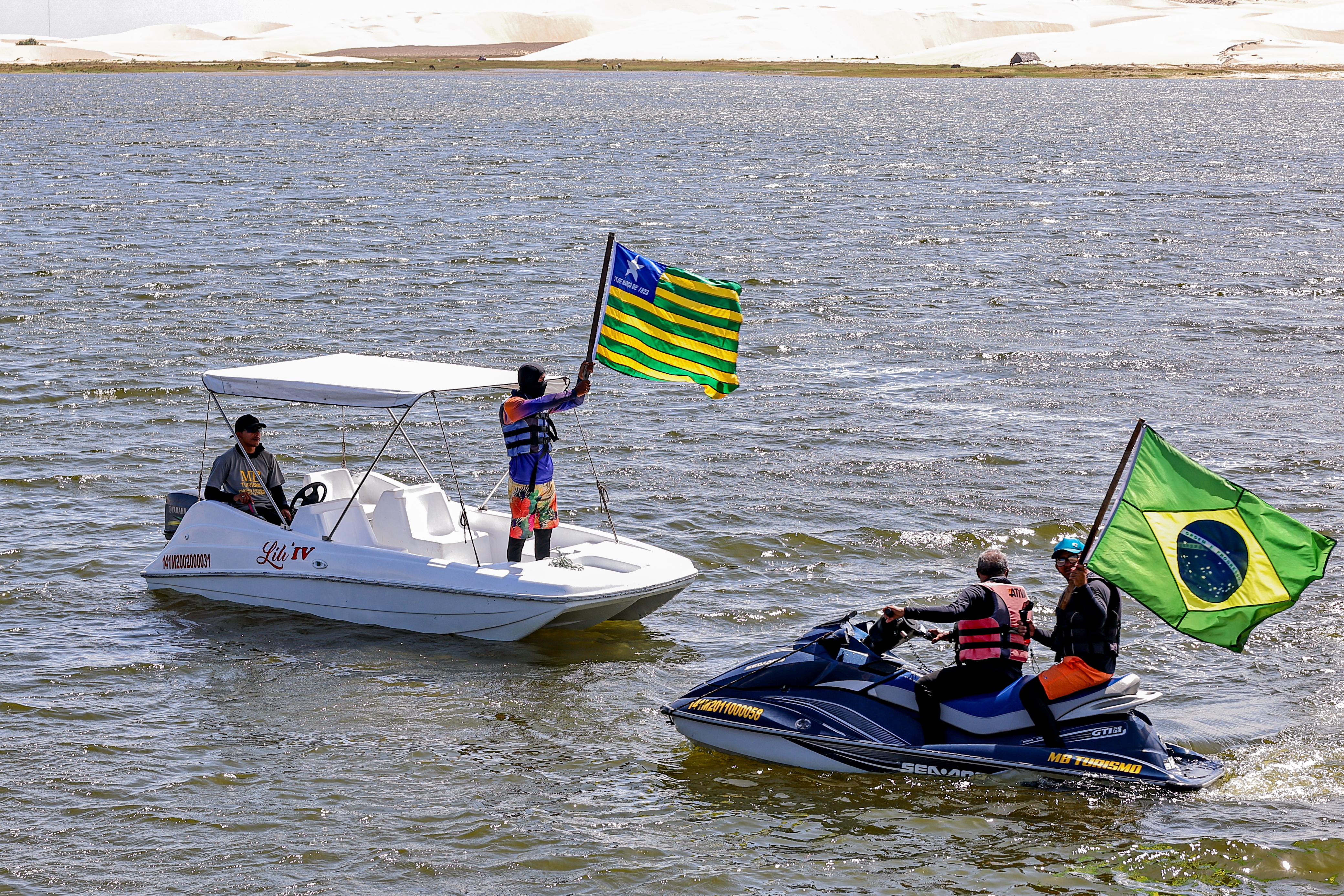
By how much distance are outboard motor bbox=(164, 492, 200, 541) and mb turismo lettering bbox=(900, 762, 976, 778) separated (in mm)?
8185

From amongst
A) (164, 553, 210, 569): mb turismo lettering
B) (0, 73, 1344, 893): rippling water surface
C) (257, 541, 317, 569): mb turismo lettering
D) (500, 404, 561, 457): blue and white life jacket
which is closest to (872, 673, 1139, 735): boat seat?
(0, 73, 1344, 893): rippling water surface

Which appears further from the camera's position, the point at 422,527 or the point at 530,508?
the point at 422,527

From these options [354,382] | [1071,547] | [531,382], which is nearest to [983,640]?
[1071,547]

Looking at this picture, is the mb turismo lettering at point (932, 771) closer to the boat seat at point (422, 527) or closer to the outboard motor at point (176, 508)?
the boat seat at point (422, 527)

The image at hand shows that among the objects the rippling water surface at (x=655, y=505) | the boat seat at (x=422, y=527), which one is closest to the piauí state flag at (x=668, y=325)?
the boat seat at (x=422, y=527)

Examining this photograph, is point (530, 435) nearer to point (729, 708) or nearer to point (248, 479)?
point (248, 479)

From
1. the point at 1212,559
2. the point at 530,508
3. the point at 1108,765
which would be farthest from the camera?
the point at 530,508

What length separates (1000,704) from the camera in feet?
32.6

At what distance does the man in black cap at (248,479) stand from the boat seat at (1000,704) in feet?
22.1

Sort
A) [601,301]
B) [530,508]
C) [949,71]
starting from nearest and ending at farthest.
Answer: [601,301] → [530,508] → [949,71]

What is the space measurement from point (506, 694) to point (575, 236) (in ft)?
92.8

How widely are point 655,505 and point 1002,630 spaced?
7617 millimetres

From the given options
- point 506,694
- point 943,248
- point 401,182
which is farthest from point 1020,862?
point 401,182

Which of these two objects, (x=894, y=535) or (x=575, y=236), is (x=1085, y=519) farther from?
(x=575, y=236)
